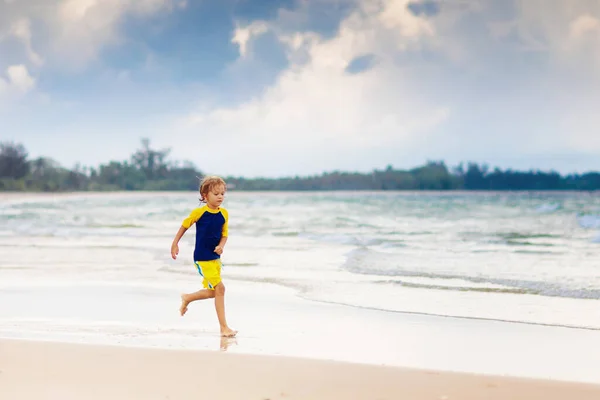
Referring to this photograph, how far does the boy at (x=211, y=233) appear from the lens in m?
5.43

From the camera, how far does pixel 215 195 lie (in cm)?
539

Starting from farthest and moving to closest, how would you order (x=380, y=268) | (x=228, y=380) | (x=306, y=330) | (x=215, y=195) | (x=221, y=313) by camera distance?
(x=380, y=268)
(x=306, y=330)
(x=221, y=313)
(x=215, y=195)
(x=228, y=380)

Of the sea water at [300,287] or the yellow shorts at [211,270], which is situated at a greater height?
the yellow shorts at [211,270]

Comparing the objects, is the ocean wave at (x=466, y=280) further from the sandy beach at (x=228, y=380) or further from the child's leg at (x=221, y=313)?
the sandy beach at (x=228, y=380)

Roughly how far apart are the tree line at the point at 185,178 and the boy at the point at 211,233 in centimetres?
7461

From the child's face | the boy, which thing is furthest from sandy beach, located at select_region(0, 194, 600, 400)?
the child's face

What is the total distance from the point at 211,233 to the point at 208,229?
1.6 inches

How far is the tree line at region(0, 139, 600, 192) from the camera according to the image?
79625 millimetres

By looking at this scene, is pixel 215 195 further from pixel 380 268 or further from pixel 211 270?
pixel 380 268

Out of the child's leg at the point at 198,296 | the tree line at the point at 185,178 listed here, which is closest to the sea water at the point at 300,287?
the child's leg at the point at 198,296

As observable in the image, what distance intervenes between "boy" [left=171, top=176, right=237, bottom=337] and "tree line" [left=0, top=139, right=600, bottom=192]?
2937 inches

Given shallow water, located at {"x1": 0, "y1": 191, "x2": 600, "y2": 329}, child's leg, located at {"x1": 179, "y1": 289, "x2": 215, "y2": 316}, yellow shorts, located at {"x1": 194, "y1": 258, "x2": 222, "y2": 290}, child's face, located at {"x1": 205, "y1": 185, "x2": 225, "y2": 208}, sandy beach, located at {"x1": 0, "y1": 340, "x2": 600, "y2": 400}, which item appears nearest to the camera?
sandy beach, located at {"x1": 0, "y1": 340, "x2": 600, "y2": 400}

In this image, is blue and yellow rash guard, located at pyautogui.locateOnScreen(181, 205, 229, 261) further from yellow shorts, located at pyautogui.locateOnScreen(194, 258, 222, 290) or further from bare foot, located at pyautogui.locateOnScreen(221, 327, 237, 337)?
bare foot, located at pyautogui.locateOnScreen(221, 327, 237, 337)

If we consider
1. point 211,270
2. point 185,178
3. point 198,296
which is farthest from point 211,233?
point 185,178
